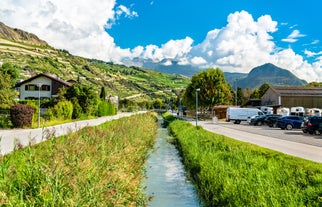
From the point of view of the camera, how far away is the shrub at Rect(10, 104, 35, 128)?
108 ft

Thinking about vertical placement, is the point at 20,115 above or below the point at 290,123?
above

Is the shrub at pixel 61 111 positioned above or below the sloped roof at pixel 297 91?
below

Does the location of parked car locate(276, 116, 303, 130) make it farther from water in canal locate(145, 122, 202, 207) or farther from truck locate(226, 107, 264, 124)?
water in canal locate(145, 122, 202, 207)

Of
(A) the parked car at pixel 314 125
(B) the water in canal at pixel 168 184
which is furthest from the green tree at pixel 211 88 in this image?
(B) the water in canal at pixel 168 184

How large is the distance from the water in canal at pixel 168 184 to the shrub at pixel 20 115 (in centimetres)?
1558

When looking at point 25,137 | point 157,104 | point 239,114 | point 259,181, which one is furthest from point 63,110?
point 157,104

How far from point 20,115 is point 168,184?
73.5 ft

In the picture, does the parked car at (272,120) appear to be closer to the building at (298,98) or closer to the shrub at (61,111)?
the building at (298,98)

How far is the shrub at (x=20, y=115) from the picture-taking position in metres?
32.9

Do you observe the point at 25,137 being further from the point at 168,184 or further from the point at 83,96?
the point at 83,96

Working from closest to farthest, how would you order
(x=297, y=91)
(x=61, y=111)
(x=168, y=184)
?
1. (x=168, y=184)
2. (x=61, y=111)
3. (x=297, y=91)

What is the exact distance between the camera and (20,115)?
1308 inches

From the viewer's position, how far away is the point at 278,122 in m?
41.3

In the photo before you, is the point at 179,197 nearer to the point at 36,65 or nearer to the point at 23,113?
the point at 23,113
